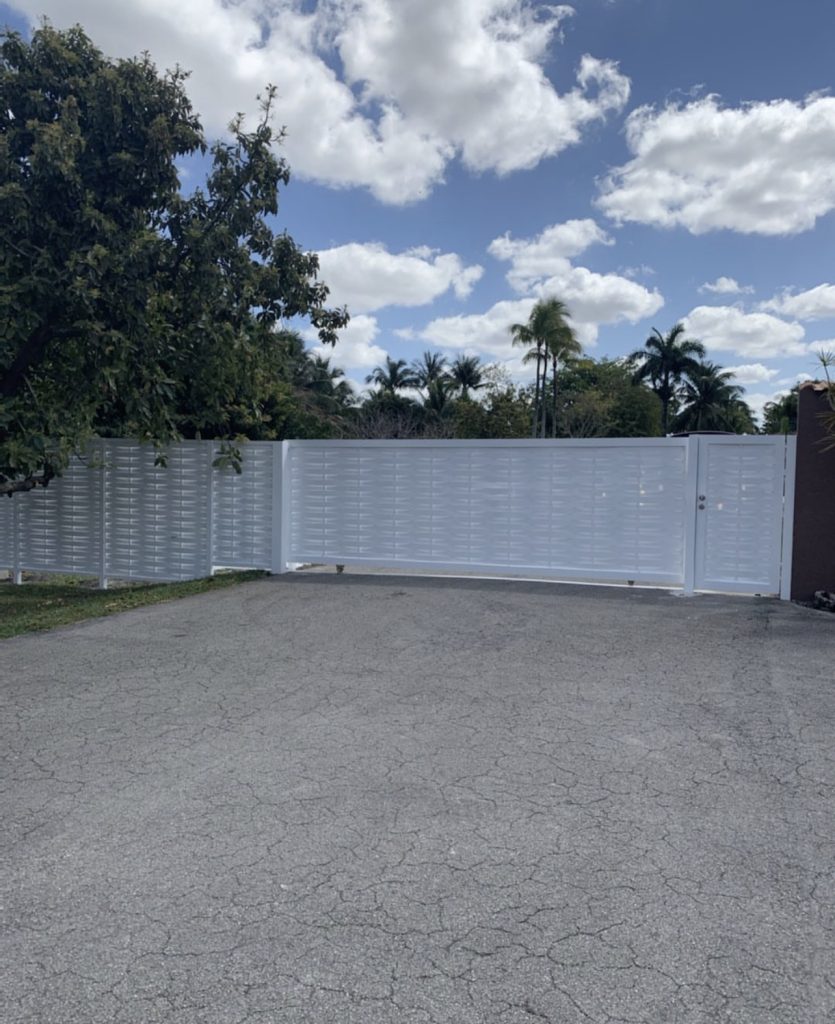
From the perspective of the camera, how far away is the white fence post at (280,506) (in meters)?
10.3

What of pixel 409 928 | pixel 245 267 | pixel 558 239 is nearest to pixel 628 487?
pixel 245 267

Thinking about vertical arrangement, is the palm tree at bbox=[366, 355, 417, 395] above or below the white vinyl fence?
above

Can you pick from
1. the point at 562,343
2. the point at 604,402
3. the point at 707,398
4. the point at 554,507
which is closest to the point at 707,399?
the point at 707,398

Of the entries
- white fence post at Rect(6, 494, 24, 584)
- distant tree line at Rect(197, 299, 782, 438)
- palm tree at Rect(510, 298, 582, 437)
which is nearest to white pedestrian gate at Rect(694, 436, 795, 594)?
white fence post at Rect(6, 494, 24, 584)

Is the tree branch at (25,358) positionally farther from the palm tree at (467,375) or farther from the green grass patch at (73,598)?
the palm tree at (467,375)

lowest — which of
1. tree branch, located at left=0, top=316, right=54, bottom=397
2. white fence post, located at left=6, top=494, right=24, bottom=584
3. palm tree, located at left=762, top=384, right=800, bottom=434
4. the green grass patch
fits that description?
the green grass patch

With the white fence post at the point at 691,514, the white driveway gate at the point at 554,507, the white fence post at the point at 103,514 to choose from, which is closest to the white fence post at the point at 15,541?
the white fence post at the point at 103,514

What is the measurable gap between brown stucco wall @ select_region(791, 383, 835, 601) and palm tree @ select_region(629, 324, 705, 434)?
3754 cm

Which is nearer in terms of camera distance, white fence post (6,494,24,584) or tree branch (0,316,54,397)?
tree branch (0,316,54,397)

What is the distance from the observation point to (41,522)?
11523mm

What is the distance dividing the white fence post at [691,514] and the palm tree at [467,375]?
35.3 metres

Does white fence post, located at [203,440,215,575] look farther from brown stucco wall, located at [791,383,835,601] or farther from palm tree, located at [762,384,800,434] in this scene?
palm tree, located at [762,384,800,434]

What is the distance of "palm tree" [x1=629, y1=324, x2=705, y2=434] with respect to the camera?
145 ft

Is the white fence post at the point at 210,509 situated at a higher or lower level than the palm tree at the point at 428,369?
lower
